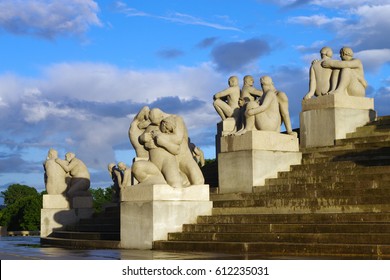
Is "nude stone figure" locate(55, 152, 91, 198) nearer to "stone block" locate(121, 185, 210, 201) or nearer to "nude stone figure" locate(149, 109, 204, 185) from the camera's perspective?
"stone block" locate(121, 185, 210, 201)

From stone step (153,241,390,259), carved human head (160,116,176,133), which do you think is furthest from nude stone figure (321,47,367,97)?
stone step (153,241,390,259)

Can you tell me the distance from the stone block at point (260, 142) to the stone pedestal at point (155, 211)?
2999 mm

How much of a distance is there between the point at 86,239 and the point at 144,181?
344cm

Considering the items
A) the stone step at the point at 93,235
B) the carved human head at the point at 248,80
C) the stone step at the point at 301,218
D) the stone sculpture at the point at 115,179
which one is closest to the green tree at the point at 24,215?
the stone sculpture at the point at 115,179

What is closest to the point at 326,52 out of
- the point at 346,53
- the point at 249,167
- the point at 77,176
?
the point at 346,53

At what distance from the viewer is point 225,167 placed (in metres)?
20.5

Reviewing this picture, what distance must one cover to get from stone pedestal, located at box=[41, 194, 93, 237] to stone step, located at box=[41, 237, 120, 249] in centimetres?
292

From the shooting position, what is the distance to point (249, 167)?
1978 cm

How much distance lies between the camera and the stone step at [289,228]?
44.7 feet

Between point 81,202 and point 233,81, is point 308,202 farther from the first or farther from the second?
point 233,81

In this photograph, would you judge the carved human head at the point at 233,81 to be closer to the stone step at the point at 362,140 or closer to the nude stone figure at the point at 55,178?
the stone step at the point at 362,140

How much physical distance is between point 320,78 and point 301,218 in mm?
9368
